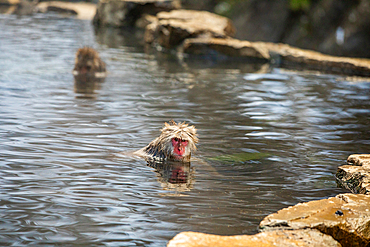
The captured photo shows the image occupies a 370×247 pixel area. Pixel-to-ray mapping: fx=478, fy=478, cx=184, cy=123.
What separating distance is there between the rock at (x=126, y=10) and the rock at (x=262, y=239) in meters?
17.4

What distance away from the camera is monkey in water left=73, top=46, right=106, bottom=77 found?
10163 millimetres

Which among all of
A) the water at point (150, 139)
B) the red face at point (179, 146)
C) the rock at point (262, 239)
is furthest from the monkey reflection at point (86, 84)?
the rock at point (262, 239)

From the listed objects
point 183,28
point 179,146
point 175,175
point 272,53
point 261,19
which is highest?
point 261,19

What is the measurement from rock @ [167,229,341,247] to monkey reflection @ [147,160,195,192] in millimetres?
1330

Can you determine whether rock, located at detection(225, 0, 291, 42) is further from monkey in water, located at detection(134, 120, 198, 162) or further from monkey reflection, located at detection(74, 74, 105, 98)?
monkey in water, located at detection(134, 120, 198, 162)

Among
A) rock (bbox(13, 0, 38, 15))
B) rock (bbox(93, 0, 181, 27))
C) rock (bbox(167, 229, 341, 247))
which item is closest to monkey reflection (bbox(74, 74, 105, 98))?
rock (bbox(167, 229, 341, 247))

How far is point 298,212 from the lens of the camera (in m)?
3.58

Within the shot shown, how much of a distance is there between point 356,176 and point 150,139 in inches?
102

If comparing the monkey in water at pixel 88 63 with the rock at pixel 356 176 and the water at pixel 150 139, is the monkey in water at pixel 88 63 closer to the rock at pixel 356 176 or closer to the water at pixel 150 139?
the water at pixel 150 139

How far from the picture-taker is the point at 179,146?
16.6 ft

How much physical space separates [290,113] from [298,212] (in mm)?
4537

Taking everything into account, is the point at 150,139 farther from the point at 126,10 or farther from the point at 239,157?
the point at 126,10

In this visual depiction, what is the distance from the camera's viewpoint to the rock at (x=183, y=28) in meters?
14.7

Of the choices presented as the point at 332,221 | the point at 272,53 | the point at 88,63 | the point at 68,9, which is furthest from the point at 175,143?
the point at 68,9
